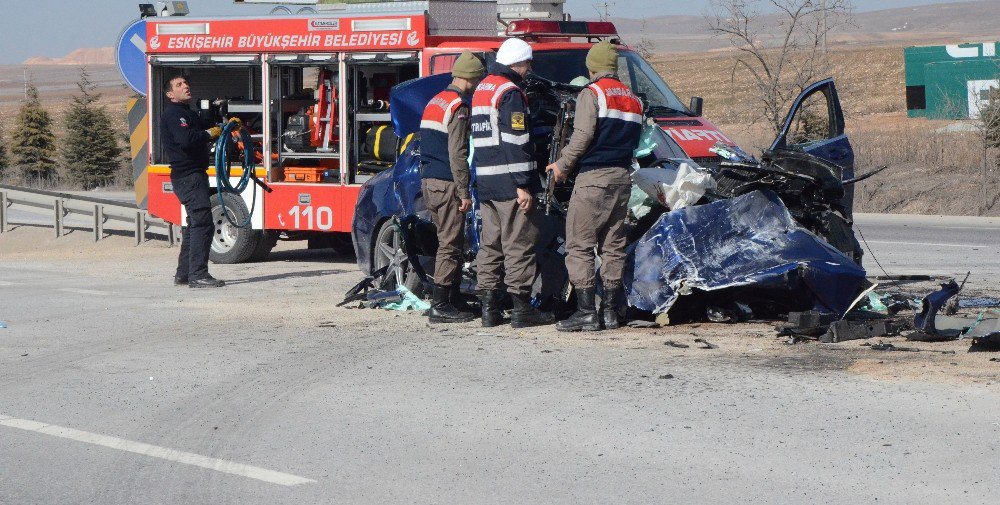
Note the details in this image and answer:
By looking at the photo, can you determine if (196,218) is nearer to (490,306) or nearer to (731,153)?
(490,306)

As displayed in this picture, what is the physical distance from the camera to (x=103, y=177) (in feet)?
106

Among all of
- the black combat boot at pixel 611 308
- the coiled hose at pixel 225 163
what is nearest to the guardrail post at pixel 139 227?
the coiled hose at pixel 225 163

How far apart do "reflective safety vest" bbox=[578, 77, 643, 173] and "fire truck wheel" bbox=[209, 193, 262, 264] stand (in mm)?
6392

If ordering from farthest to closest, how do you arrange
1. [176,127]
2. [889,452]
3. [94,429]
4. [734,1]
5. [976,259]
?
[734,1], [976,259], [176,127], [94,429], [889,452]

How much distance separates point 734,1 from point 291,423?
18.0m

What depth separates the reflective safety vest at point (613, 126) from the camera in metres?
8.70

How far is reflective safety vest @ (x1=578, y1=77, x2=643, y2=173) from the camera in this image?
8.70m

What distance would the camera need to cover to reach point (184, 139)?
1208cm

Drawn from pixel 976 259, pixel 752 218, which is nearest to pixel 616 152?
pixel 752 218

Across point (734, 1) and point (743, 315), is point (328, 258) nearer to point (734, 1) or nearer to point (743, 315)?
point (743, 315)

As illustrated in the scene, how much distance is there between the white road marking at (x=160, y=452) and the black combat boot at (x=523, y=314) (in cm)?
349

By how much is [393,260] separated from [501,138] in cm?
219

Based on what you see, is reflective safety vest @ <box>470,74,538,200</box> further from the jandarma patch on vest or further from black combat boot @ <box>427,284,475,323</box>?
black combat boot @ <box>427,284,475,323</box>

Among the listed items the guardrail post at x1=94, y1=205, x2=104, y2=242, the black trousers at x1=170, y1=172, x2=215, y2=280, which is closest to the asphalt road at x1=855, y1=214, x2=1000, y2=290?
the black trousers at x1=170, y1=172, x2=215, y2=280
